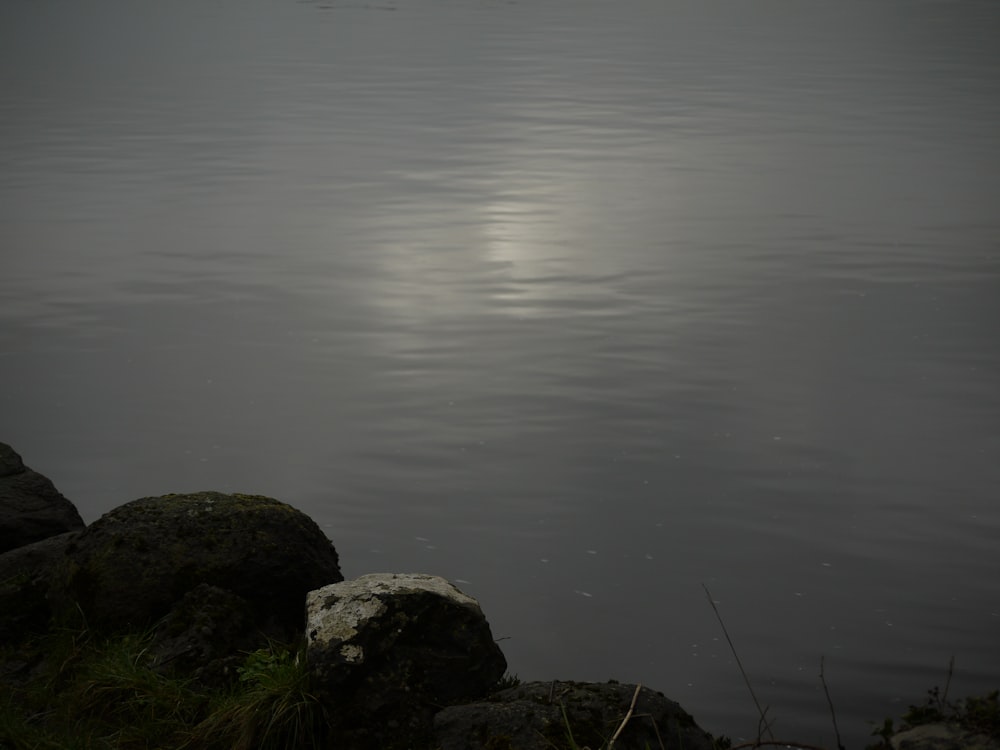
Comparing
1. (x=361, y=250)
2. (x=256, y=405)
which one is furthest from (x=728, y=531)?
(x=361, y=250)

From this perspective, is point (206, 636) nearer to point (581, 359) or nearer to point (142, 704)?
point (142, 704)

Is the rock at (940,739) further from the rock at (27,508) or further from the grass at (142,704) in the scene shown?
the rock at (27,508)

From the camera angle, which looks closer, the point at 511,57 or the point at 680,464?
the point at 680,464

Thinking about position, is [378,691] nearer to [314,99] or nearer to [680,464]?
[680,464]

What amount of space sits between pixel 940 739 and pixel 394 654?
220 cm

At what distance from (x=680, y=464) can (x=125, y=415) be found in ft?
14.8

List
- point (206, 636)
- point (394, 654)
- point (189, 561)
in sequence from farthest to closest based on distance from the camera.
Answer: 1. point (189, 561)
2. point (206, 636)
3. point (394, 654)

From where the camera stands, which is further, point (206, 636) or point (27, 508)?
point (27, 508)

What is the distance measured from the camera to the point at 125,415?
1005cm

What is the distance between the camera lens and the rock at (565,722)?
467 cm

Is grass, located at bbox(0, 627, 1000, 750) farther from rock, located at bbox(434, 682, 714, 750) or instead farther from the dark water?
the dark water

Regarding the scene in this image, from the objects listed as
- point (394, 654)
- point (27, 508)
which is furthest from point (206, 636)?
point (27, 508)

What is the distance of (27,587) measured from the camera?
618 cm

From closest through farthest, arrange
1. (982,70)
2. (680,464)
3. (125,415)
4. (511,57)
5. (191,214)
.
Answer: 1. (680,464)
2. (125,415)
3. (191,214)
4. (982,70)
5. (511,57)
